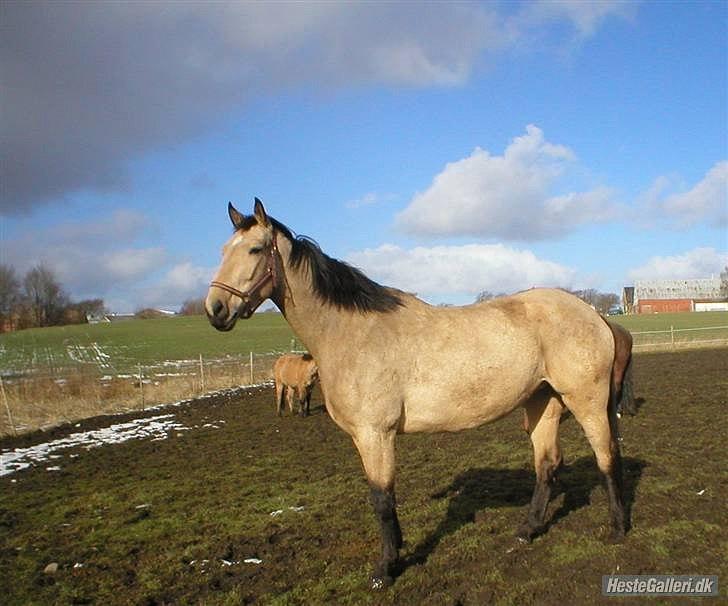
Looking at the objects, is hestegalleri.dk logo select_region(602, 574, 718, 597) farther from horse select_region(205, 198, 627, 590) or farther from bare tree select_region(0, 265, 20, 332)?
bare tree select_region(0, 265, 20, 332)

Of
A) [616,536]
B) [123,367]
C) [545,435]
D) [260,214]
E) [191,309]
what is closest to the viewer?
[260,214]

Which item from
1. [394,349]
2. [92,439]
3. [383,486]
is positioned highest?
[394,349]

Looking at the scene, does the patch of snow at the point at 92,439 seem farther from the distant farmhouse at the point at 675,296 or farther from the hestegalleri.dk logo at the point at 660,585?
the distant farmhouse at the point at 675,296

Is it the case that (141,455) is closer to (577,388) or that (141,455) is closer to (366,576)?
(366,576)

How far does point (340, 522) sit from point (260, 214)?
3325mm

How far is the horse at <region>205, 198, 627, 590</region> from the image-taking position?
382cm

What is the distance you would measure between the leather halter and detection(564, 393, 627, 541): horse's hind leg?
8.73 ft

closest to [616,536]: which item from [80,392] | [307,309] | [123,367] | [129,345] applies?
[307,309]

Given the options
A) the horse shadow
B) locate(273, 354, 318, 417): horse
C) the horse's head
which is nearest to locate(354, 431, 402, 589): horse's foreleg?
the horse shadow

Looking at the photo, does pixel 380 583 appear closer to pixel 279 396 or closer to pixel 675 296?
pixel 279 396

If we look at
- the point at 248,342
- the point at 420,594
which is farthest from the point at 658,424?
the point at 248,342

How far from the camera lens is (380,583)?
386 cm

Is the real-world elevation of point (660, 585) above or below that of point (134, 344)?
below

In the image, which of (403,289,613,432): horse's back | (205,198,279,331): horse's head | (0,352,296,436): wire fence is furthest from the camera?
(0,352,296,436): wire fence
